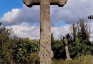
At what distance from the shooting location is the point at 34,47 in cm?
2262

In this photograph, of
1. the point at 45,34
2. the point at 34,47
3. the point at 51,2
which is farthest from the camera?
the point at 34,47

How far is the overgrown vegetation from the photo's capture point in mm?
19625

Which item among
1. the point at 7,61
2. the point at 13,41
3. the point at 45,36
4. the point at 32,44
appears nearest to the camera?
the point at 45,36

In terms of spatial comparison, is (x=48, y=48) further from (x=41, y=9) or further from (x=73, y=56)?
(x=73, y=56)

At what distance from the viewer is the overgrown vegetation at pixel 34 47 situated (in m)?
19.6

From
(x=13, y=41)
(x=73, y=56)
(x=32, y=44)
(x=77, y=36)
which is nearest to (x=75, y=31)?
(x=77, y=36)

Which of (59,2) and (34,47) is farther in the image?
(34,47)

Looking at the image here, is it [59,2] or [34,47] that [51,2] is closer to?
[59,2]

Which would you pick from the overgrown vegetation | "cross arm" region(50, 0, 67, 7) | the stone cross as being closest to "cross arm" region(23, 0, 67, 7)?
"cross arm" region(50, 0, 67, 7)

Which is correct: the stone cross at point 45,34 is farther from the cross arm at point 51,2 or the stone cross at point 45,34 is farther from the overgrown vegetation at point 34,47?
the overgrown vegetation at point 34,47

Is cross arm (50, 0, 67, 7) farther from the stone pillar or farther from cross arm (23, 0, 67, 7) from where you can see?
the stone pillar

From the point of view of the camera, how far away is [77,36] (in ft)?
85.5

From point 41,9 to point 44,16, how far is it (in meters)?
0.24

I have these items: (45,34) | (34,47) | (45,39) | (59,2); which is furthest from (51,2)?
(34,47)
